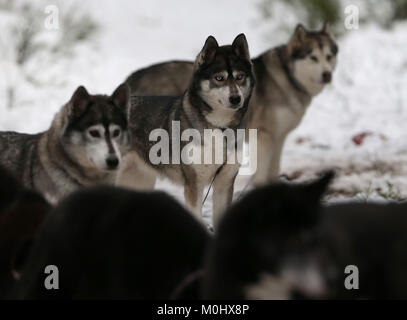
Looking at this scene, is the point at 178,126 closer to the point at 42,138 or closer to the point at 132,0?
the point at 42,138

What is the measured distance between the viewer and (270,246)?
2.21m

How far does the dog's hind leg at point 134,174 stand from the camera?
6.54m

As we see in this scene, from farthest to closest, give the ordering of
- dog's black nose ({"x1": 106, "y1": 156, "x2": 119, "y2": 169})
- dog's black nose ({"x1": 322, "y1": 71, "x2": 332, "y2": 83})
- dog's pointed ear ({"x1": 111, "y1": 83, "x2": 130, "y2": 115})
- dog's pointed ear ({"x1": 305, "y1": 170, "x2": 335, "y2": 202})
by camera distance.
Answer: dog's black nose ({"x1": 322, "y1": 71, "x2": 332, "y2": 83}) < dog's pointed ear ({"x1": 111, "y1": 83, "x2": 130, "y2": 115}) < dog's black nose ({"x1": 106, "y1": 156, "x2": 119, "y2": 169}) < dog's pointed ear ({"x1": 305, "y1": 170, "x2": 335, "y2": 202})

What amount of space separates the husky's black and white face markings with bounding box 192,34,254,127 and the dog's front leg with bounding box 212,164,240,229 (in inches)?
19.7

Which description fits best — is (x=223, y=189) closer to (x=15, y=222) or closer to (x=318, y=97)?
(x=15, y=222)

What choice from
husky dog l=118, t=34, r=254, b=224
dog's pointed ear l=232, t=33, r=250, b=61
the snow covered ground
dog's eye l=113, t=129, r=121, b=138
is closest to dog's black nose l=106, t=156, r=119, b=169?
dog's eye l=113, t=129, r=121, b=138

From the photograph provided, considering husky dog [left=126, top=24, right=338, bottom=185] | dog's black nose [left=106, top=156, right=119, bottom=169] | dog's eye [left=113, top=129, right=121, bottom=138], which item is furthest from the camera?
husky dog [left=126, top=24, right=338, bottom=185]

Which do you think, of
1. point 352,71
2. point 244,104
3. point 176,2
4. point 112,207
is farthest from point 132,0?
point 112,207

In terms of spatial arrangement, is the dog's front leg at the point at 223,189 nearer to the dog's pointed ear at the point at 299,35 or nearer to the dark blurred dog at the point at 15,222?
the dog's pointed ear at the point at 299,35

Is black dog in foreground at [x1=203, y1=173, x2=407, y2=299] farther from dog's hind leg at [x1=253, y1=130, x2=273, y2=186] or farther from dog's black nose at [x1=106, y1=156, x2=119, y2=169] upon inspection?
dog's hind leg at [x1=253, y1=130, x2=273, y2=186]

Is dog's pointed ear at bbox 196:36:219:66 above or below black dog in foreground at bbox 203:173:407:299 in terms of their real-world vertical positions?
above

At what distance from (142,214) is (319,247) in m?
0.73

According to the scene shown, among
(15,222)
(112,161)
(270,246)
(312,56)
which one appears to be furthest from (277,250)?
(312,56)

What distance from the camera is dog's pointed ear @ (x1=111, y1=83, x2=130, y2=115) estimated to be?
495 centimetres
